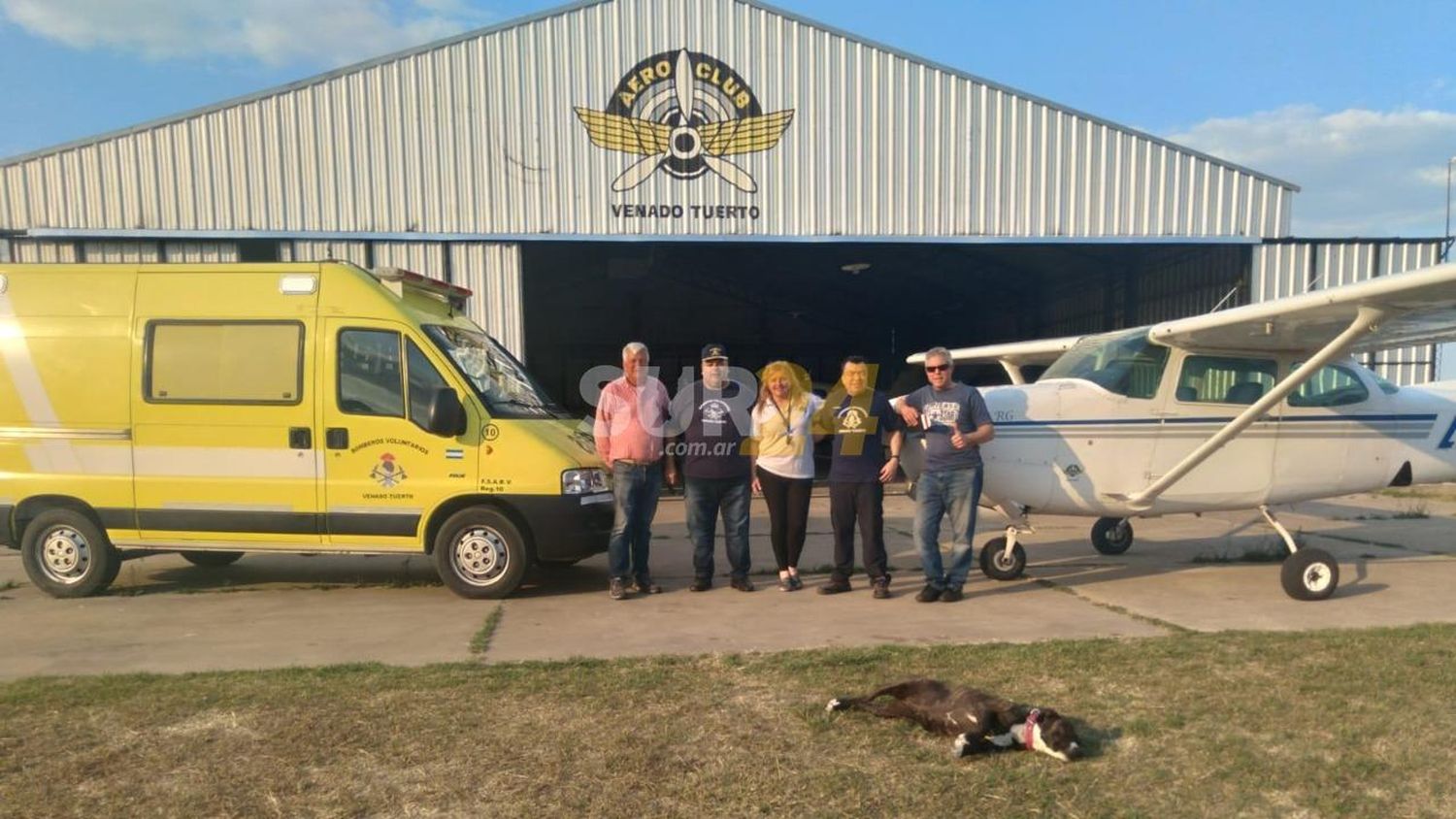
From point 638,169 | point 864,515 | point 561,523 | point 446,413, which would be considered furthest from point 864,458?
point 638,169

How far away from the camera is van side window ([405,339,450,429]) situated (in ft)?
20.5

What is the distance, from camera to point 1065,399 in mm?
6582

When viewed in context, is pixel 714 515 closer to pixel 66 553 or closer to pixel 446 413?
pixel 446 413

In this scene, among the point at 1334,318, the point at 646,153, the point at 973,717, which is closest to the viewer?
the point at 973,717

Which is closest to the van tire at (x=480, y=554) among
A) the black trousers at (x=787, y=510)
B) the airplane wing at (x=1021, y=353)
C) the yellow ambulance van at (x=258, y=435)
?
the yellow ambulance van at (x=258, y=435)

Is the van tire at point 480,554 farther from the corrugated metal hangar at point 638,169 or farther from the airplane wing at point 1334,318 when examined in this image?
the corrugated metal hangar at point 638,169

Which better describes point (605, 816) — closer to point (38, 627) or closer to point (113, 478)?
point (38, 627)

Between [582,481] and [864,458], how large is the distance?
6.93 ft

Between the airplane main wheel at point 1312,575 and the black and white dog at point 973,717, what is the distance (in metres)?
3.79

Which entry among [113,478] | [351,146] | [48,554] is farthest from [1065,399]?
[351,146]

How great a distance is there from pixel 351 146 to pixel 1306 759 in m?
12.7

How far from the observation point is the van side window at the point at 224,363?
20.6 feet

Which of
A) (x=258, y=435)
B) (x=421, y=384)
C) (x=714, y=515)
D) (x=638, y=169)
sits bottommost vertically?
(x=714, y=515)

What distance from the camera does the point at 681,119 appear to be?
1259cm
